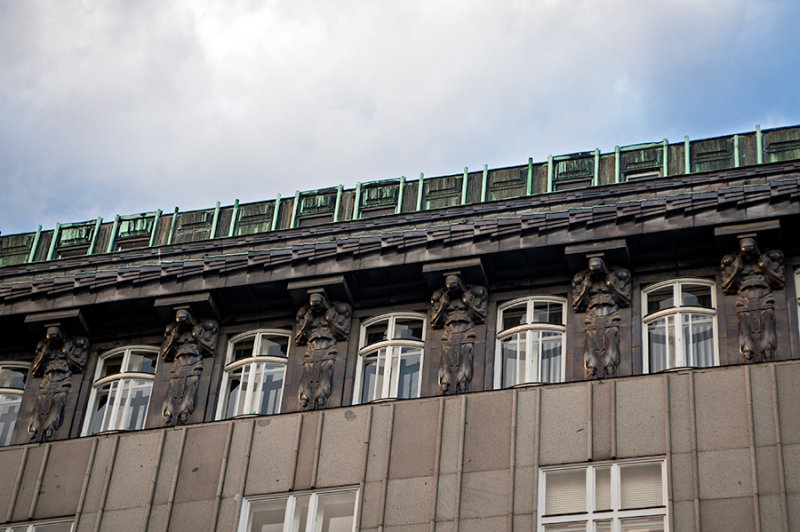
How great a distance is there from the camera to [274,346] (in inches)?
1507

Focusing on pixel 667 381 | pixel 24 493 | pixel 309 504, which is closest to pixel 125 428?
pixel 24 493

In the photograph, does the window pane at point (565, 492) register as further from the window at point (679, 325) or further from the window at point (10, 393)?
the window at point (10, 393)

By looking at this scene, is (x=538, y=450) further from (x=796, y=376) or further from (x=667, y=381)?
(x=796, y=376)

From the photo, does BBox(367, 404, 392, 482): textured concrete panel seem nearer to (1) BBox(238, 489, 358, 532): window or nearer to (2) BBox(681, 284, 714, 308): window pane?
(1) BBox(238, 489, 358, 532): window

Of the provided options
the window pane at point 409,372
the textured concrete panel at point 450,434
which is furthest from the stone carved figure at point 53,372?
the textured concrete panel at point 450,434

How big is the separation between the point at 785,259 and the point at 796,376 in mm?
3687

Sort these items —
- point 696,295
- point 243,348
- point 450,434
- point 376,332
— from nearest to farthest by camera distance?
point 450,434
point 696,295
point 376,332
point 243,348

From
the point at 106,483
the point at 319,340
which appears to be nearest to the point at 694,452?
the point at 319,340

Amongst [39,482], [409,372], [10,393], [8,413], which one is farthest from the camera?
[10,393]

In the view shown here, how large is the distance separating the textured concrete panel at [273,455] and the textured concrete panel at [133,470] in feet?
8.06

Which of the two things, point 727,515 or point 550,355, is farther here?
point 550,355

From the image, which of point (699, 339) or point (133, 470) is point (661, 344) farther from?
point (133, 470)

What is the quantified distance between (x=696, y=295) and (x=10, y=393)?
17340 mm

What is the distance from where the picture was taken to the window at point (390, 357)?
36344mm
